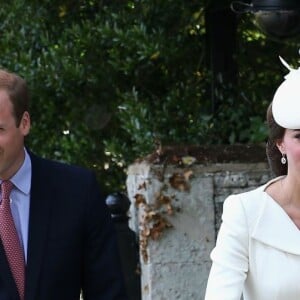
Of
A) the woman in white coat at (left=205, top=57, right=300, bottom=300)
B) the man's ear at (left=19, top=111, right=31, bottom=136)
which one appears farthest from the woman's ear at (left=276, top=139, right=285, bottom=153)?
the man's ear at (left=19, top=111, right=31, bottom=136)

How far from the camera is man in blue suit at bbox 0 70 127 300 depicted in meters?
4.01

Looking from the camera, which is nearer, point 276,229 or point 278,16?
point 276,229

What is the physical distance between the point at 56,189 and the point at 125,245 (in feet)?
10.6

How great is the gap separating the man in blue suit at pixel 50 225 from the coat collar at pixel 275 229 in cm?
80

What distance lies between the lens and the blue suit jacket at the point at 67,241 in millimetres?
4027

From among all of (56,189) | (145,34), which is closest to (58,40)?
(145,34)

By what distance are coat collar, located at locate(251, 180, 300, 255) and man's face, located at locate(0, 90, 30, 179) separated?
930 millimetres

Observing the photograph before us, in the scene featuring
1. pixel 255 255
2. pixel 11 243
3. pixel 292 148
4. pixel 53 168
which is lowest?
pixel 255 255

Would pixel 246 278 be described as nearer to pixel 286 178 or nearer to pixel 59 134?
pixel 286 178

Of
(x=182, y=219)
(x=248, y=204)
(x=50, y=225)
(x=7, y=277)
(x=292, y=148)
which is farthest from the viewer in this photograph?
(x=182, y=219)

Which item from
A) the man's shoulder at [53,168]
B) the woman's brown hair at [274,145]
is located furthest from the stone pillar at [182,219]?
the woman's brown hair at [274,145]

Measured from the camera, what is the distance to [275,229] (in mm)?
3549

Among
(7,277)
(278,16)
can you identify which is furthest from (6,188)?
(278,16)

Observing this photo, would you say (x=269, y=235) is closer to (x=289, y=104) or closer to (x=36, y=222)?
(x=289, y=104)
